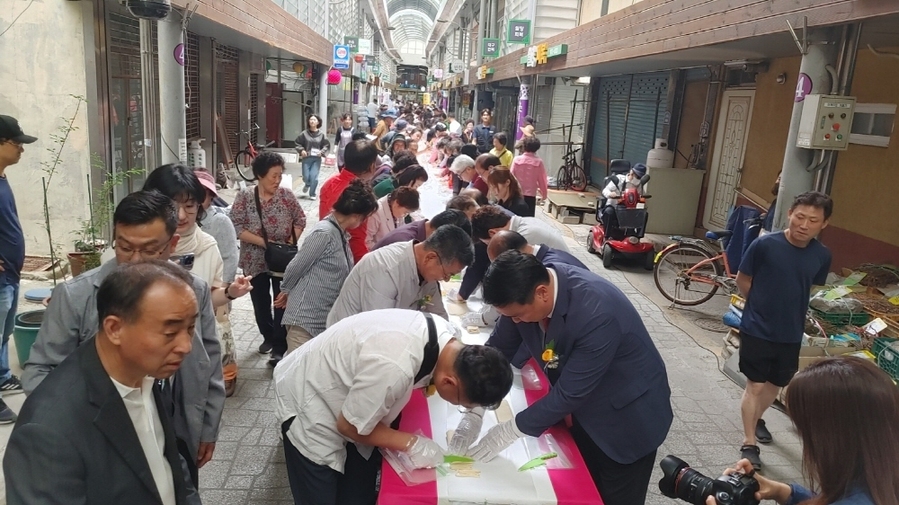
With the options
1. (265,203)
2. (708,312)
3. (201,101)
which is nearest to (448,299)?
(265,203)

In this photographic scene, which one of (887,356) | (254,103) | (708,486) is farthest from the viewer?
(254,103)

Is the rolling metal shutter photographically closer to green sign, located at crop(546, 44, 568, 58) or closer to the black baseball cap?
green sign, located at crop(546, 44, 568, 58)

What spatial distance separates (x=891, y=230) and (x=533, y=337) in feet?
18.6

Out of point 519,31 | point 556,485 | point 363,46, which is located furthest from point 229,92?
point 556,485

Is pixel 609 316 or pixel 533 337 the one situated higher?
pixel 609 316

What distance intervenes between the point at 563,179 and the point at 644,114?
2.61 m

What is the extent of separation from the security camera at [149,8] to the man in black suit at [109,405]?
4.69 meters

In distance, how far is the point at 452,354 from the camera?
2326 mm

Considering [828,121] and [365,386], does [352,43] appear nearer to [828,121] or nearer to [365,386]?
[828,121]

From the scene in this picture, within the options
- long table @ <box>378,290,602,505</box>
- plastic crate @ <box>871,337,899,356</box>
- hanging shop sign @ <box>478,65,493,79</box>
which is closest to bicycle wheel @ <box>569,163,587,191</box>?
hanging shop sign @ <box>478,65,493,79</box>

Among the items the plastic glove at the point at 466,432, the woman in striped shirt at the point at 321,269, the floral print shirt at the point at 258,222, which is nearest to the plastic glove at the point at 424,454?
the plastic glove at the point at 466,432

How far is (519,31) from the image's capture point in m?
18.4

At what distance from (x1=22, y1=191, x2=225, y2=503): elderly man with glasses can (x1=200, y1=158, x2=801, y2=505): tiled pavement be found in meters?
1.18

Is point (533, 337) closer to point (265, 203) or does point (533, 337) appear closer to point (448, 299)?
point (448, 299)
